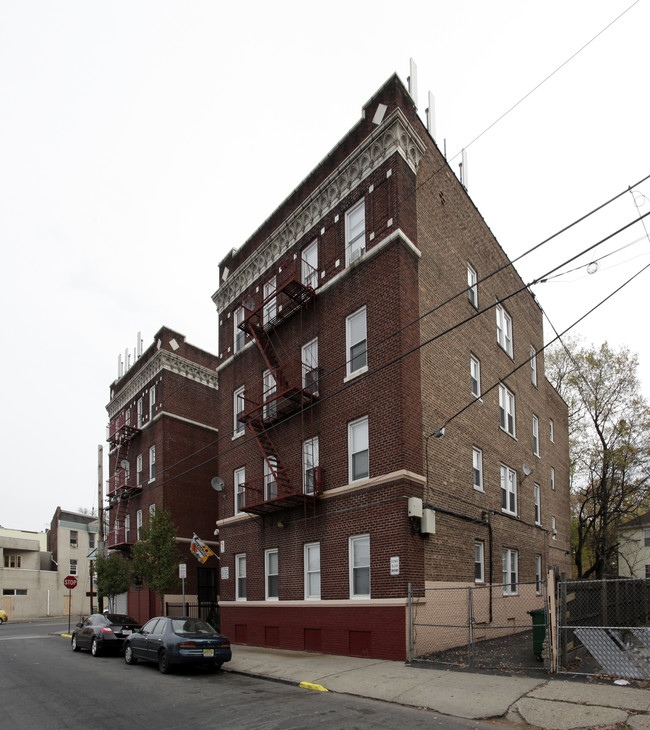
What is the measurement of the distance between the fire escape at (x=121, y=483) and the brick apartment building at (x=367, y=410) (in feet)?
40.0

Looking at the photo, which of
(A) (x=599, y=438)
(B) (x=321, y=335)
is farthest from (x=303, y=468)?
(A) (x=599, y=438)

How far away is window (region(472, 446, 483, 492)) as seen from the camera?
20.2 m

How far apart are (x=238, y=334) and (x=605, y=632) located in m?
16.6

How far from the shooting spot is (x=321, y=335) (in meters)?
19.4

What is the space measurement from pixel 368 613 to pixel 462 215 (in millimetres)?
13397

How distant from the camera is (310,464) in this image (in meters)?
19.0

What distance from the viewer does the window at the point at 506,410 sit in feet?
77.6

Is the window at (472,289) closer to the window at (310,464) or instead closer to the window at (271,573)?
the window at (310,464)

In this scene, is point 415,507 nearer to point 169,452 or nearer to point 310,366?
point 310,366

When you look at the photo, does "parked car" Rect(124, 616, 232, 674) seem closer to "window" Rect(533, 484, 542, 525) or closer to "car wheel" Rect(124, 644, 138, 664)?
"car wheel" Rect(124, 644, 138, 664)

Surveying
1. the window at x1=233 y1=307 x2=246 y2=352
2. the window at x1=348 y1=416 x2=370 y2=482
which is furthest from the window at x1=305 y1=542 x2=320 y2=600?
the window at x1=233 y1=307 x2=246 y2=352

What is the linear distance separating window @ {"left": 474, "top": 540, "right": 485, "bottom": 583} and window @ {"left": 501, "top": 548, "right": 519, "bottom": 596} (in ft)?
6.59

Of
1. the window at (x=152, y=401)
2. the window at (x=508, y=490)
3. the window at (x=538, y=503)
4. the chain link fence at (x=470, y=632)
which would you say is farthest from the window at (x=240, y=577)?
the window at (x=152, y=401)

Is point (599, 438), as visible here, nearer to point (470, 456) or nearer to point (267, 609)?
point (470, 456)
